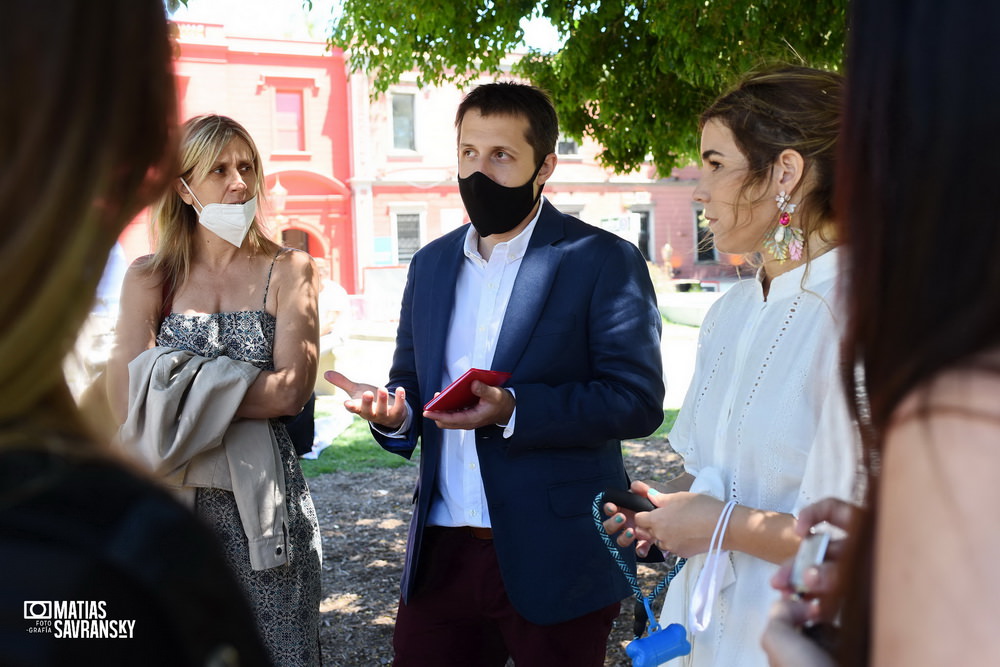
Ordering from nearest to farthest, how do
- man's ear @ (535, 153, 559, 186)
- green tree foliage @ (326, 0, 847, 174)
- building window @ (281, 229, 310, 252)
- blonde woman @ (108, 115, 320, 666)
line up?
blonde woman @ (108, 115, 320, 666), man's ear @ (535, 153, 559, 186), green tree foliage @ (326, 0, 847, 174), building window @ (281, 229, 310, 252)

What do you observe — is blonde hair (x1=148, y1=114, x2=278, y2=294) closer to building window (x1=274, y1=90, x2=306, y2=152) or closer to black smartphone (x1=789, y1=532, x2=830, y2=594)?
black smartphone (x1=789, y1=532, x2=830, y2=594)

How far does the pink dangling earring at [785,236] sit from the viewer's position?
1993 millimetres

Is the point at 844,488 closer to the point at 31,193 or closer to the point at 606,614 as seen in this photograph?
the point at 606,614

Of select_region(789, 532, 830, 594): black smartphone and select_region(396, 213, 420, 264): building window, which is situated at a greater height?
select_region(789, 532, 830, 594): black smartphone

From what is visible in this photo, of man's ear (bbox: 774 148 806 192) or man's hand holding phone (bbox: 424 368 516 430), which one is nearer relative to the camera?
man's ear (bbox: 774 148 806 192)

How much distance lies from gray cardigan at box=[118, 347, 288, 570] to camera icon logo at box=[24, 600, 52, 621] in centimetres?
197

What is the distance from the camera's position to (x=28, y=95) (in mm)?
758

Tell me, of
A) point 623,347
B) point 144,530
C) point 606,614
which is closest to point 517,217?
point 623,347

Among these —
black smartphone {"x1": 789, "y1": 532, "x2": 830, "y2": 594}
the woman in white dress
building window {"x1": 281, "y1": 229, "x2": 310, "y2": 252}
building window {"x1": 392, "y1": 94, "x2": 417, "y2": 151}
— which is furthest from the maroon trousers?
building window {"x1": 392, "y1": 94, "x2": 417, "y2": 151}

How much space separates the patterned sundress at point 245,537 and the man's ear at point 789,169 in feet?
5.69

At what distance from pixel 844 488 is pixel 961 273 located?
Result: 3.51 ft

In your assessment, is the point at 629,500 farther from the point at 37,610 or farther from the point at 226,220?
the point at 226,220

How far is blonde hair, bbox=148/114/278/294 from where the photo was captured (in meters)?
2.96

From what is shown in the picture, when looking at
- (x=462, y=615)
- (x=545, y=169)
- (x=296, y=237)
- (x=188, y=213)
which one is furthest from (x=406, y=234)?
(x=462, y=615)
